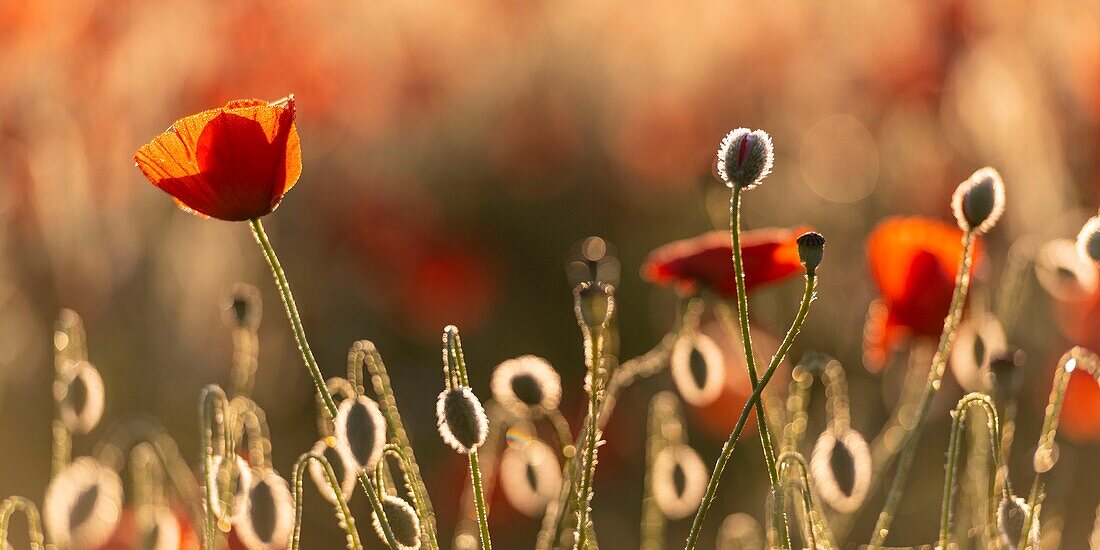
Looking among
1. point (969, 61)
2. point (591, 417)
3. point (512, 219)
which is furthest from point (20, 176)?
point (591, 417)

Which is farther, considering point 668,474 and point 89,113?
point 89,113

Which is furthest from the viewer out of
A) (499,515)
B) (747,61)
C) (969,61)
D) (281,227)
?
(747,61)

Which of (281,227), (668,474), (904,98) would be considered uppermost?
(904,98)

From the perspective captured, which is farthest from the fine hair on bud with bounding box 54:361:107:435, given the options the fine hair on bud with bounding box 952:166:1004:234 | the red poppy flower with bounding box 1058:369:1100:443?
the red poppy flower with bounding box 1058:369:1100:443

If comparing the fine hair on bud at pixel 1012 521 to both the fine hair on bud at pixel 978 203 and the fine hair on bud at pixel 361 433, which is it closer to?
the fine hair on bud at pixel 978 203

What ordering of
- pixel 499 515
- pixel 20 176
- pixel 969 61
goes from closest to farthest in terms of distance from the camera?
pixel 499 515 → pixel 20 176 → pixel 969 61

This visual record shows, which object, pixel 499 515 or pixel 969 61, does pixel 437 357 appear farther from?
pixel 969 61

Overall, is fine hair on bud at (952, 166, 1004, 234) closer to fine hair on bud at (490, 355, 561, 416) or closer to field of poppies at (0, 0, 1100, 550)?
field of poppies at (0, 0, 1100, 550)

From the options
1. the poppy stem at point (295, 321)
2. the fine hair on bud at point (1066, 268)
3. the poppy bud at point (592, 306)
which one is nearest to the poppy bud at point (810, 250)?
the poppy bud at point (592, 306)
